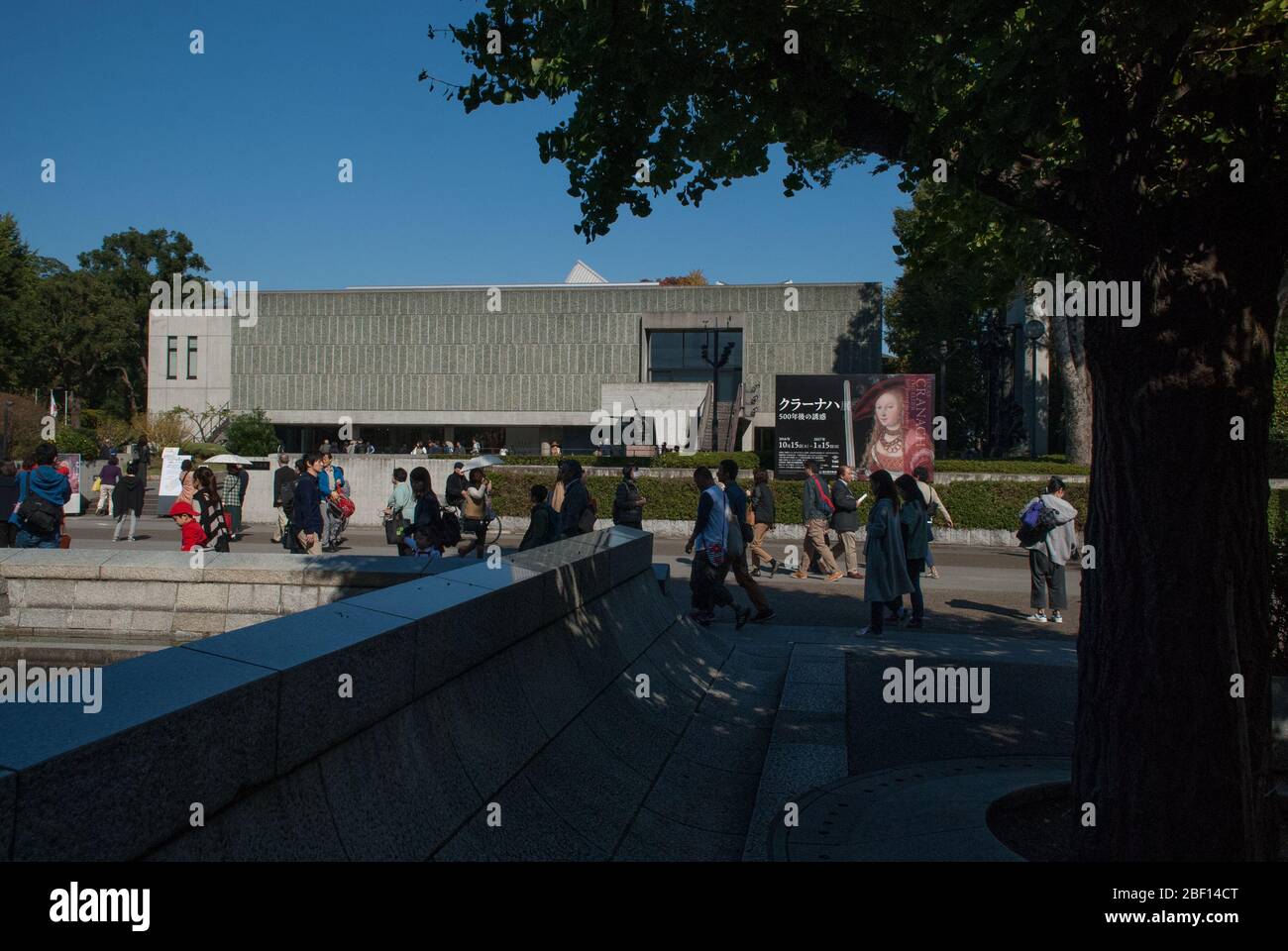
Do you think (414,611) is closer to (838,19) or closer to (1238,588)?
(1238,588)

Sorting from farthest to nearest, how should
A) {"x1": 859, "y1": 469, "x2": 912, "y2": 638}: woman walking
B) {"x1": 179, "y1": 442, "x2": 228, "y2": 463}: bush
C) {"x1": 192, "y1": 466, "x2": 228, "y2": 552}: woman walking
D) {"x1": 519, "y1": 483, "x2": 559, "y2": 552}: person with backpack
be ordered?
{"x1": 179, "y1": 442, "x2": 228, "y2": 463}: bush, {"x1": 192, "y1": 466, "x2": 228, "y2": 552}: woman walking, {"x1": 519, "y1": 483, "x2": 559, "y2": 552}: person with backpack, {"x1": 859, "y1": 469, "x2": 912, "y2": 638}: woman walking

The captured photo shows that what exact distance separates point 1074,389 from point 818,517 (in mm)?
16906

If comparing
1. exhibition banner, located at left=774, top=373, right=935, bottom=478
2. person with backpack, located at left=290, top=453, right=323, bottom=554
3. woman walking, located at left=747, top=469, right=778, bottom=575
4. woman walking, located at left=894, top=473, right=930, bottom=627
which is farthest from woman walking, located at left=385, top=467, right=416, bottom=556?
exhibition banner, located at left=774, top=373, right=935, bottom=478

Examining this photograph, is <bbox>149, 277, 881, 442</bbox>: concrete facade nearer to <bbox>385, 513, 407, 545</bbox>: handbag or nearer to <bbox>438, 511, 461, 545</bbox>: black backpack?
<bbox>385, 513, 407, 545</bbox>: handbag

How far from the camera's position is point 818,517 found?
674 inches

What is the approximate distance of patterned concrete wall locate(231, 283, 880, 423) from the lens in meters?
54.4

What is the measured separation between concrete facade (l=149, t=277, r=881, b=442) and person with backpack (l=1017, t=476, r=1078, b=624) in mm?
40250

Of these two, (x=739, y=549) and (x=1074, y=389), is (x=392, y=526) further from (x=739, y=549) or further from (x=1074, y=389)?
(x=1074, y=389)

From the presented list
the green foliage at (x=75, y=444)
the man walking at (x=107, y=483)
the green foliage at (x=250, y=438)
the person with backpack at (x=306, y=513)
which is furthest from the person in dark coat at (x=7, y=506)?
the green foliage at (x=75, y=444)

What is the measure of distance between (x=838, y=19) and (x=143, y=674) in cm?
472

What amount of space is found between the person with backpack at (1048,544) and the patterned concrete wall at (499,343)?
41.4m

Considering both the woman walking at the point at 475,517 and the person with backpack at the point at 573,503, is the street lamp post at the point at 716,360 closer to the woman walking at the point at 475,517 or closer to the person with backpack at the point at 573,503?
the woman walking at the point at 475,517

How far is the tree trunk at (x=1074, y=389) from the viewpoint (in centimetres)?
3008
